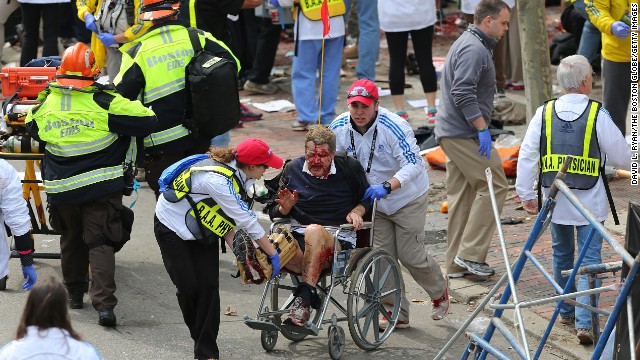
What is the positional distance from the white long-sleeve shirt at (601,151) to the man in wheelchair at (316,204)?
1.05 m

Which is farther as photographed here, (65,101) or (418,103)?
(418,103)

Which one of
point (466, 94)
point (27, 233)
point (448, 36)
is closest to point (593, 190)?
point (466, 94)

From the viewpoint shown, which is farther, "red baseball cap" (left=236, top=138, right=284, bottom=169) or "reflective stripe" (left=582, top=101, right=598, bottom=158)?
"reflective stripe" (left=582, top=101, right=598, bottom=158)

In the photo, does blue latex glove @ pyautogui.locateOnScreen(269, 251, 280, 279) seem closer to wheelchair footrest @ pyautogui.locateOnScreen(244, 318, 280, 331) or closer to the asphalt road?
wheelchair footrest @ pyautogui.locateOnScreen(244, 318, 280, 331)

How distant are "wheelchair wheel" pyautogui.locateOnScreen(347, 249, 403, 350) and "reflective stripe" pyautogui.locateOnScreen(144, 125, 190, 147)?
1.84m

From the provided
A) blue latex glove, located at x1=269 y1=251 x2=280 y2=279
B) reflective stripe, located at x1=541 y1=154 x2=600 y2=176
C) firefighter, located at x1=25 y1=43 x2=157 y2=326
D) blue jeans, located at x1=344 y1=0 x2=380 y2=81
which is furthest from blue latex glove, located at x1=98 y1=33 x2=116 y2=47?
reflective stripe, located at x1=541 y1=154 x2=600 y2=176

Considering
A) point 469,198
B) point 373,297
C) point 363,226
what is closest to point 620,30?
point 469,198

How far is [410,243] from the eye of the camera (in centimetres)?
743

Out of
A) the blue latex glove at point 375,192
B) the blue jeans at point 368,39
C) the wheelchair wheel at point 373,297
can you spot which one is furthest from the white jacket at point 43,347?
the blue jeans at point 368,39

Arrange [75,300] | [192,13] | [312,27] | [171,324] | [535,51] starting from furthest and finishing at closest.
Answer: [312,27]
[192,13]
[535,51]
[75,300]
[171,324]

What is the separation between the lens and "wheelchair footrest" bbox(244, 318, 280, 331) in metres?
Result: 6.63

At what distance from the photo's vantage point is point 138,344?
23.3 ft

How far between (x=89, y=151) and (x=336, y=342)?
2.05 meters

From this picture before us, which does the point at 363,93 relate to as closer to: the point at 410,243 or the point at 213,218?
the point at 410,243
